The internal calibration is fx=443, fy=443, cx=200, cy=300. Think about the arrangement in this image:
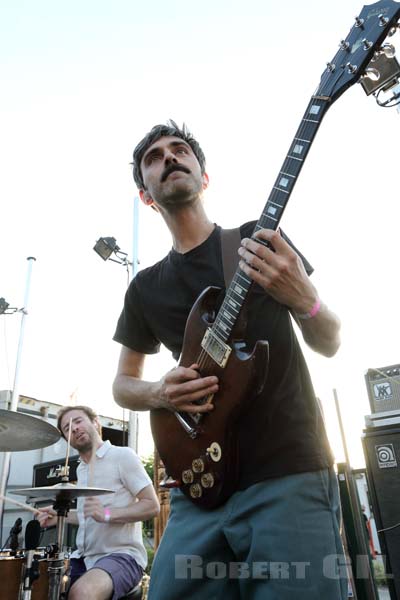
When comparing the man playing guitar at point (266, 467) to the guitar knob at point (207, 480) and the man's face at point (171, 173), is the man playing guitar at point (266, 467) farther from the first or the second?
the man's face at point (171, 173)

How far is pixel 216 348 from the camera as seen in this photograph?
1.52m

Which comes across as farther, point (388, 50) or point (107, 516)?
point (107, 516)

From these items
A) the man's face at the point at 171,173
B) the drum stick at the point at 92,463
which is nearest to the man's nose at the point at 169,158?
the man's face at the point at 171,173

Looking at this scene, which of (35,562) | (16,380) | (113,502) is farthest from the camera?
(16,380)

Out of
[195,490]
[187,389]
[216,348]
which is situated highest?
[216,348]

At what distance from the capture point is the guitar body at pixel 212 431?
1.33 m

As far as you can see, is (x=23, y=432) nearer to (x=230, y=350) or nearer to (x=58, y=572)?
(x=58, y=572)

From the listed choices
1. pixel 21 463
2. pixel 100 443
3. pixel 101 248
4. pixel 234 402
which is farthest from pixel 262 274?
pixel 21 463

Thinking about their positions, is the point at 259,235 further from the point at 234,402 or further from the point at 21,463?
the point at 21,463

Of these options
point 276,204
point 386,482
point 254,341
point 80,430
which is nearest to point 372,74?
point 276,204

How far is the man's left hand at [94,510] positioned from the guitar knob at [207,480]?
2522 millimetres

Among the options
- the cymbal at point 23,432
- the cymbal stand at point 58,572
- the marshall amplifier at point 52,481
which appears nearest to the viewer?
the cymbal stand at point 58,572

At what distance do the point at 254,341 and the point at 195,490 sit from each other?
517 millimetres

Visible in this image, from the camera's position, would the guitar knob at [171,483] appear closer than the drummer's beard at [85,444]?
Yes
